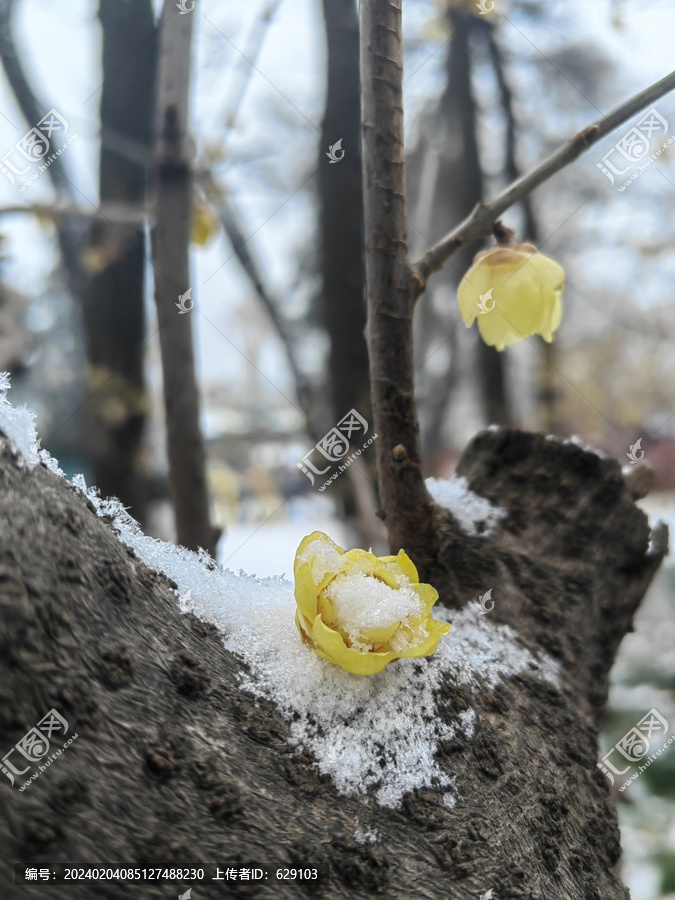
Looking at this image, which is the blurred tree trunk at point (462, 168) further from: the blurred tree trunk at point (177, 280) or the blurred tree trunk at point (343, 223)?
the blurred tree trunk at point (177, 280)

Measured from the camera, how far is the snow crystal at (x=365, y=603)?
48 cm

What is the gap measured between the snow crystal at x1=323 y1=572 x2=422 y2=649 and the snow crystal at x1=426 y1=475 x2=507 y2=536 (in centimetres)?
27

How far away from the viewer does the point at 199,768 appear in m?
0.40

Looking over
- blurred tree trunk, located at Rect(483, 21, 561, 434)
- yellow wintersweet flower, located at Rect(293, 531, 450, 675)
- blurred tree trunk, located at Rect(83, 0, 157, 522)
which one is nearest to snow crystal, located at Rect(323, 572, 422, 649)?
yellow wintersweet flower, located at Rect(293, 531, 450, 675)

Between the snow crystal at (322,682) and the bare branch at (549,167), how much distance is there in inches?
12.8

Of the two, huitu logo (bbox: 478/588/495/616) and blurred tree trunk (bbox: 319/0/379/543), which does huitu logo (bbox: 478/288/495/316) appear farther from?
blurred tree trunk (bbox: 319/0/379/543)

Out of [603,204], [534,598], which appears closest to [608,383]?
[603,204]

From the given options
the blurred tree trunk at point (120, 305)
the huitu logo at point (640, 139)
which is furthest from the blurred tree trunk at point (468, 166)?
the huitu logo at point (640, 139)

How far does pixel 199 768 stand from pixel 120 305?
184cm

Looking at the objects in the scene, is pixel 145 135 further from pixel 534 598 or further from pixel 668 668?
pixel 668 668

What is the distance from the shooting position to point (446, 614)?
667 mm

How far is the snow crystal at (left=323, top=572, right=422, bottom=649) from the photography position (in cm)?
48
